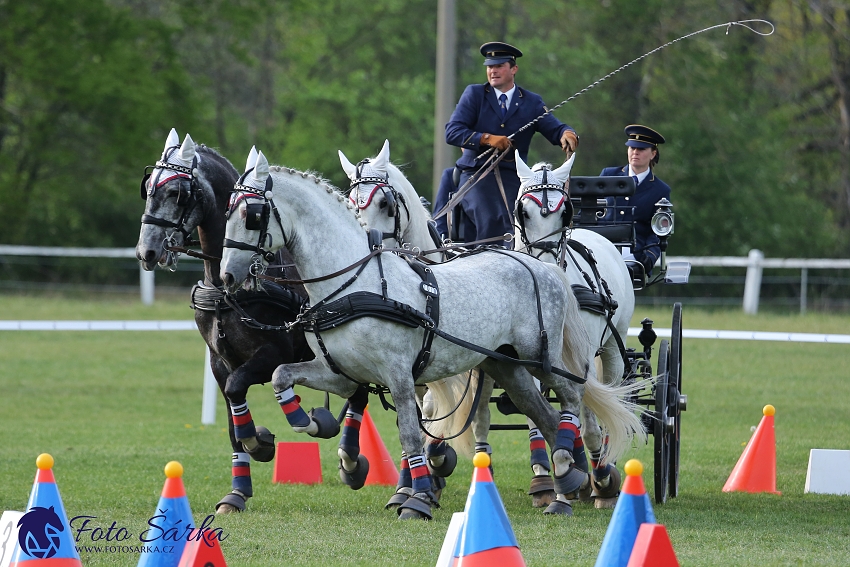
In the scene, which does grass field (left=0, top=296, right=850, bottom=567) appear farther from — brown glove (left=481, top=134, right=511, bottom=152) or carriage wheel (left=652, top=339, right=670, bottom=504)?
brown glove (left=481, top=134, right=511, bottom=152)

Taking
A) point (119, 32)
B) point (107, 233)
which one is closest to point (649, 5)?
point (119, 32)

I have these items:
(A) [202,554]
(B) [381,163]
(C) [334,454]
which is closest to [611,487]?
(B) [381,163]

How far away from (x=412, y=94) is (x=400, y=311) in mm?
20797

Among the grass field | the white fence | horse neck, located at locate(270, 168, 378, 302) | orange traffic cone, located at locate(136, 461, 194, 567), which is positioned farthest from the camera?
the white fence

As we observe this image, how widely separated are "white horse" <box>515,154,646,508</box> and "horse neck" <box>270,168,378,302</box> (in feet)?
4.04

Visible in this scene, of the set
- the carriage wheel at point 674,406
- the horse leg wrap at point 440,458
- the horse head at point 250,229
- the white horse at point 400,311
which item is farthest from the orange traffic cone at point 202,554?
the carriage wheel at point 674,406

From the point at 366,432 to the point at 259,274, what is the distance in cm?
269

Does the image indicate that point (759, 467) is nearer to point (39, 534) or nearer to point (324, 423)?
point (324, 423)

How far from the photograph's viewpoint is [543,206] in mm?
6594

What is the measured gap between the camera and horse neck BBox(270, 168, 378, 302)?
5.78 metres

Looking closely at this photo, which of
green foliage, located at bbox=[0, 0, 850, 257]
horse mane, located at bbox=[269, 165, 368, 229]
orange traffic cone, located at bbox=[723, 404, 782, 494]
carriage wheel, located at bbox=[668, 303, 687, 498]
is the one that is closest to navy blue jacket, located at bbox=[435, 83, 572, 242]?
carriage wheel, located at bbox=[668, 303, 687, 498]

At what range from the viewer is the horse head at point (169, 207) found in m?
5.93

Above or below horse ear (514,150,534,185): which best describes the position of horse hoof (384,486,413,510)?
below

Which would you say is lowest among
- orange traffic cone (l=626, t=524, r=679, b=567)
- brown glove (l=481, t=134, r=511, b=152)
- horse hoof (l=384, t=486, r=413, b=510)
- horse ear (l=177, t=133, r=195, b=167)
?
horse hoof (l=384, t=486, r=413, b=510)
